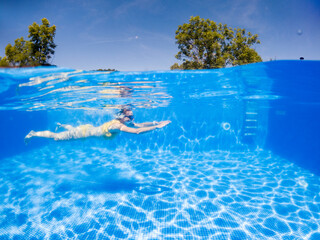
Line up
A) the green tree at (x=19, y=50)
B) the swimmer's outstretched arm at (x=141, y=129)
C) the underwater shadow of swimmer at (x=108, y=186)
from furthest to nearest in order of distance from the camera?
the green tree at (x=19, y=50) < the swimmer's outstretched arm at (x=141, y=129) < the underwater shadow of swimmer at (x=108, y=186)

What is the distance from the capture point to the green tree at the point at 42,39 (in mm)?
22062

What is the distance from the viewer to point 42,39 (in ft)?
74.2

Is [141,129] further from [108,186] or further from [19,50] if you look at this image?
[19,50]

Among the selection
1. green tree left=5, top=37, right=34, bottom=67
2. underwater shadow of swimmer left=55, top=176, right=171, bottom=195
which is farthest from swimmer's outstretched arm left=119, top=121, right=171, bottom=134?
green tree left=5, top=37, right=34, bottom=67

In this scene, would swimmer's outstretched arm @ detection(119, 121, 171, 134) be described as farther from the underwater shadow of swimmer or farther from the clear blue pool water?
the underwater shadow of swimmer

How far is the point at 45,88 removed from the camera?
11797mm

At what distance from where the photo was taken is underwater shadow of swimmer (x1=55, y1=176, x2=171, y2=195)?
23.9ft

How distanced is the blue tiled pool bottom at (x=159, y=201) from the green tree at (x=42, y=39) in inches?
707

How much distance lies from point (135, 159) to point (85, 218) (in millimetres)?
6733

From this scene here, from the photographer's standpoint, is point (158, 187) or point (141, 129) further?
point (141, 129)

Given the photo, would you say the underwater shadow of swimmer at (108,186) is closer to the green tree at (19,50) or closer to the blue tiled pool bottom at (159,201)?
the blue tiled pool bottom at (159,201)

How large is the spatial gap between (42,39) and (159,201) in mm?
25548

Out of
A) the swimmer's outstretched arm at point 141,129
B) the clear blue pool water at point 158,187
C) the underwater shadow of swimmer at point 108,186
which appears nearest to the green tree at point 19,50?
the clear blue pool water at point 158,187

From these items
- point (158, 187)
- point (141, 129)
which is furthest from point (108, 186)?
point (141, 129)
